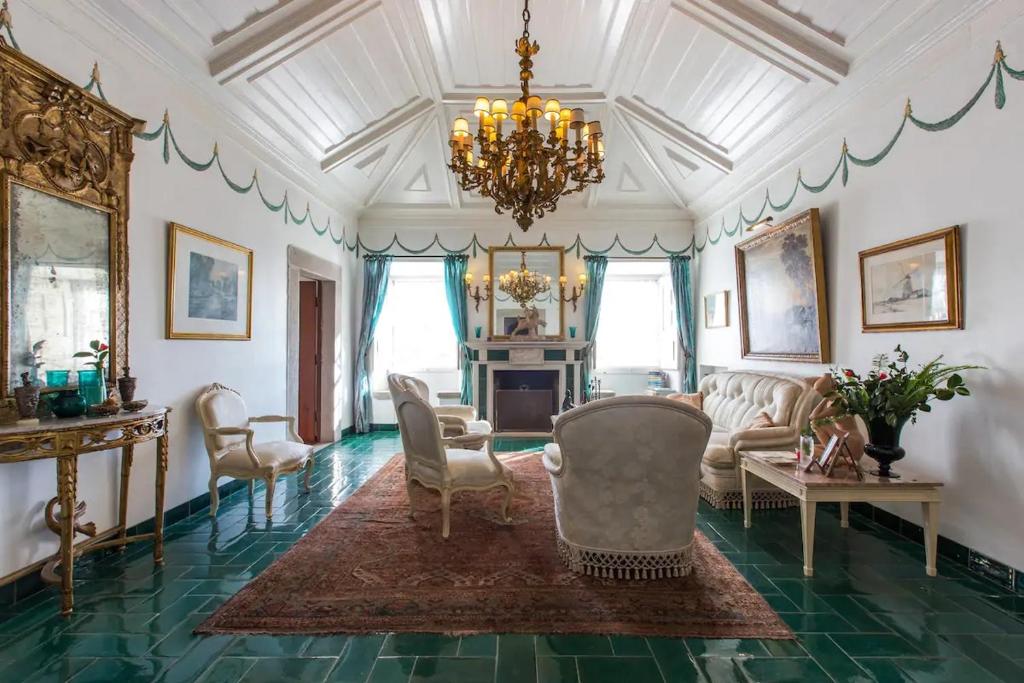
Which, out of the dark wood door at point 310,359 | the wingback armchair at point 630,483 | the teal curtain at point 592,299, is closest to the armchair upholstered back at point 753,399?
the wingback armchair at point 630,483

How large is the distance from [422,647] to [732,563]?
78.4 inches

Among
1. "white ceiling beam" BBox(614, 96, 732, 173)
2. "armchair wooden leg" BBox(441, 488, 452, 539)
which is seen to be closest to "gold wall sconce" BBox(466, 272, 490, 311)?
"white ceiling beam" BBox(614, 96, 732, 173)

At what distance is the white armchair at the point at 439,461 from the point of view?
339 cm

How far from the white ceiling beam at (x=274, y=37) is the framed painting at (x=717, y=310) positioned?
205 inches

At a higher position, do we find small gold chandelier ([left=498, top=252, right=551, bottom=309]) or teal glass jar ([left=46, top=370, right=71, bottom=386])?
small gold chandelier ([left=498, top=252, right=551, bottom=309])

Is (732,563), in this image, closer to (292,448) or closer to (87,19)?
(292,448)

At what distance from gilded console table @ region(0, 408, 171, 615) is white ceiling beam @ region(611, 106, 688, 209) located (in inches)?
231

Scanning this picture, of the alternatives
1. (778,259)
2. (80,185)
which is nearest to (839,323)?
(778,259)

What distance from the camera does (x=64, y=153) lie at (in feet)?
9.06

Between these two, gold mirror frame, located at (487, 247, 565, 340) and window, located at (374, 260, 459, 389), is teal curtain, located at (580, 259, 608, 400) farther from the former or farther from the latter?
window, located at (374, 260, 459, 389)

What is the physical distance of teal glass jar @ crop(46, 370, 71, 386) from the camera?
2648mm

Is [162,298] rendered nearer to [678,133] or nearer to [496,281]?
[496,281]

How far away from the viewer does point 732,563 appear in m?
3.03

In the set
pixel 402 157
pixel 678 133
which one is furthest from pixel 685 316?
pixel 402 157
